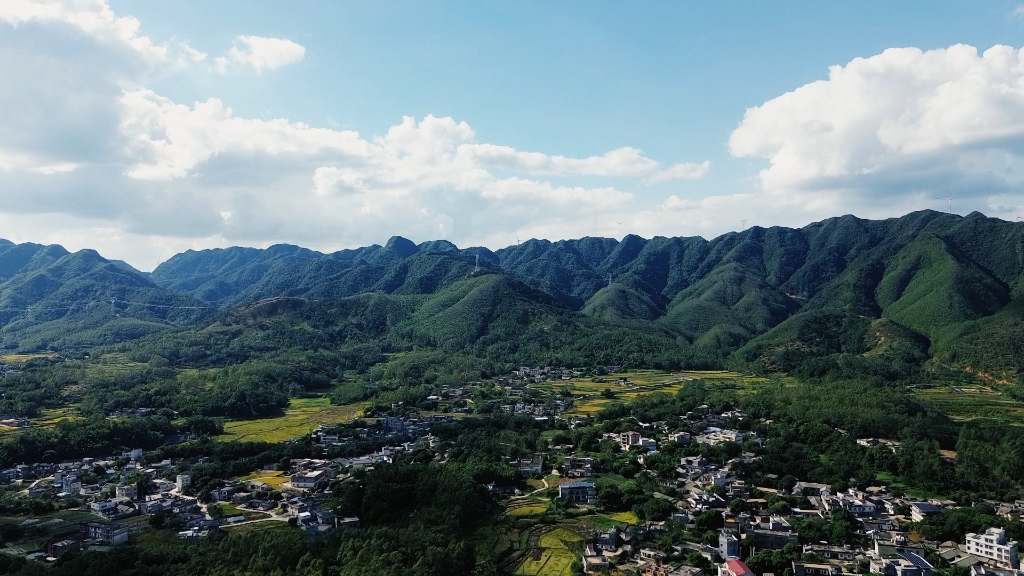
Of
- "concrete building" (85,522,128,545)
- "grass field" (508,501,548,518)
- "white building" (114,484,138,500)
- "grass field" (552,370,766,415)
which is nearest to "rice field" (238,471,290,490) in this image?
"white building" (114,484,138,500)

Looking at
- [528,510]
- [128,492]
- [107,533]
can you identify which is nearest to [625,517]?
[528,510]

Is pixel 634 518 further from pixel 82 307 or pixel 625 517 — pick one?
pixel 82 307

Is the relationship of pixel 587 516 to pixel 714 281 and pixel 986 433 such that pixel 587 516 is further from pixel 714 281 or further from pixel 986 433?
pixel 714 281

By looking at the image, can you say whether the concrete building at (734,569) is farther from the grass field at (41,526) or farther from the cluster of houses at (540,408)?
the cluster of houses at (540,408)

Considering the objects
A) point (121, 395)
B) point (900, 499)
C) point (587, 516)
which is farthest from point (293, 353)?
point (900, 499)

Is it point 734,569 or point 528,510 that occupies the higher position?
point 734,569

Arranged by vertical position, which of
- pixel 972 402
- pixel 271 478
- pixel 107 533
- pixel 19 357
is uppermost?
pixel 19 357

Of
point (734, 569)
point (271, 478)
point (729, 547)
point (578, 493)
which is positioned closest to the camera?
point (734, 569)
